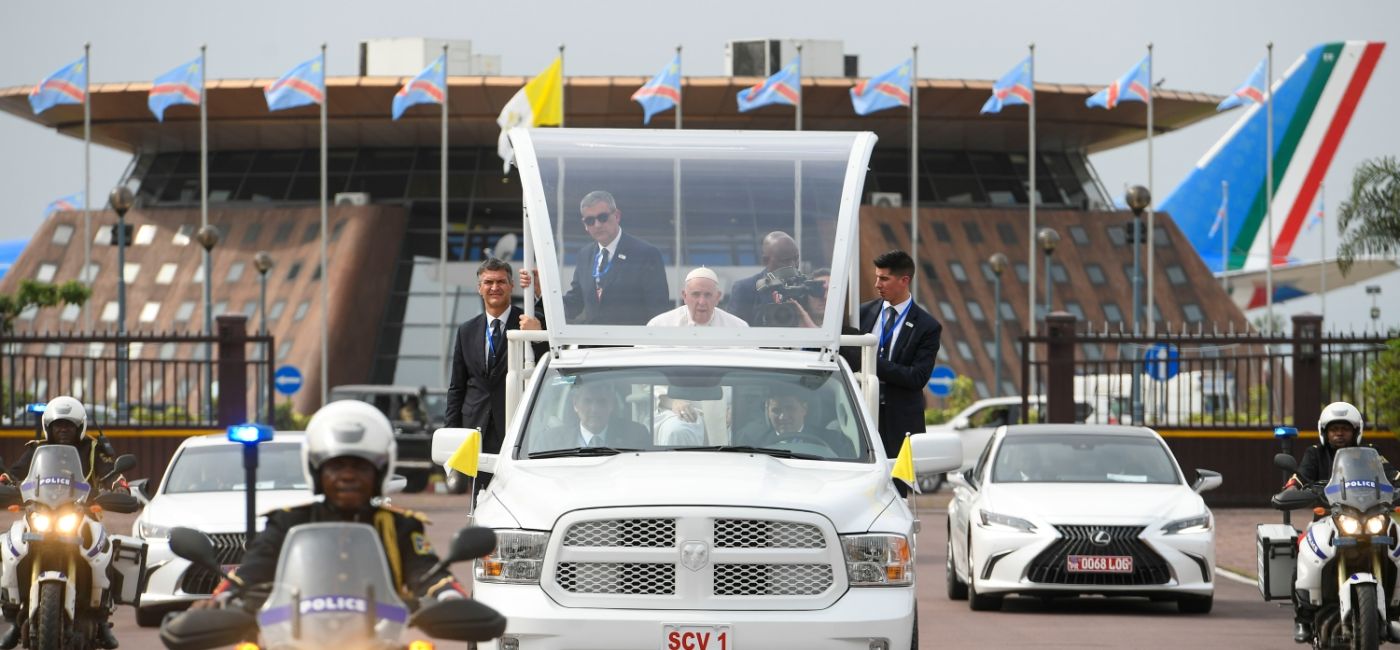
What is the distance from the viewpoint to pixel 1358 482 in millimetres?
11445

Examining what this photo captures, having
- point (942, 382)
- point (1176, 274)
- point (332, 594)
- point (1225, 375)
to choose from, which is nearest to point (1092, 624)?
point (332, 594)

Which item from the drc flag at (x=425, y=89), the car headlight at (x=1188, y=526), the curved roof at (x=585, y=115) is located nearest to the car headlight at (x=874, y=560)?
the car headlight at (x=1188, y=526)

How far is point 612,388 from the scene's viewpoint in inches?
400

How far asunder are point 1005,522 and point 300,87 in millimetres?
38840

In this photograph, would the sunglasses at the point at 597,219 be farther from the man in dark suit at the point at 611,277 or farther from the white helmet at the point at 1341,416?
the white helmet at the point at 1341,416

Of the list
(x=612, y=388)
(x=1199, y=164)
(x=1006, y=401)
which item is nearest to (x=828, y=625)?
(x=612, y=388)

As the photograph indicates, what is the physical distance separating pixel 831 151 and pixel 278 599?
639 cm

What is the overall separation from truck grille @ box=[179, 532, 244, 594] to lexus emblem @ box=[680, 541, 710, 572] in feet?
24.4

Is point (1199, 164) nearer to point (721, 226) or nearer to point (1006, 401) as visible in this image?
point (1006, 401)

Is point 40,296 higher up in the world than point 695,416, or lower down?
higher up

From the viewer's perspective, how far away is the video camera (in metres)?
11.1

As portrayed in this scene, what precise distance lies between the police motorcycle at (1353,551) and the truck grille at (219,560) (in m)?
7.46

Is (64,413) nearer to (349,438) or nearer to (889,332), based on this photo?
(889,332)

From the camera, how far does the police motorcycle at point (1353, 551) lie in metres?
11.4
